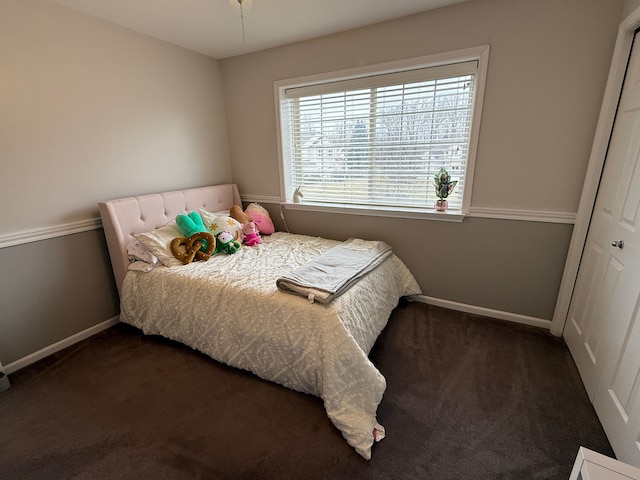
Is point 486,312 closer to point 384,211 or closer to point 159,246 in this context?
point 384,211

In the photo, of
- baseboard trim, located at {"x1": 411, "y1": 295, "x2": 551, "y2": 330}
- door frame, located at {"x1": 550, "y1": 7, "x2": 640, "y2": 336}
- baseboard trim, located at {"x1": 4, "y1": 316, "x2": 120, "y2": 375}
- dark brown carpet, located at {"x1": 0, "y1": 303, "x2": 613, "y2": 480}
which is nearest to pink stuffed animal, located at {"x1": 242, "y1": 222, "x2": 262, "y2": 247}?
dark brown carpet, located at {"x1": 0, "y1": 303, "x2": 613, "y2": 480}

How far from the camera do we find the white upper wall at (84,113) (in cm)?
185

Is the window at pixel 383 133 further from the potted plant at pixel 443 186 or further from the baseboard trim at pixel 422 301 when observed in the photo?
the baseboard trim at pixel 422 301

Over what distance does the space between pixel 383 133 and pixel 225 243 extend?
5.58ft

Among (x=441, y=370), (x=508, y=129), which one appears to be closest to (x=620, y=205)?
(x=508, y=129)

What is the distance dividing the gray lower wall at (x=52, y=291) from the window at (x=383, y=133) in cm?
180

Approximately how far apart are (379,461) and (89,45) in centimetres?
321

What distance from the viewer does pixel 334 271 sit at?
196 centimetres

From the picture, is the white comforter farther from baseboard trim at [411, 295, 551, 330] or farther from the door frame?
the door frame

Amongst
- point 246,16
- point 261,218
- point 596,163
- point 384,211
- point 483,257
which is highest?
point 246,16

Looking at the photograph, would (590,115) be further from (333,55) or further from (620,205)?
(333,55)

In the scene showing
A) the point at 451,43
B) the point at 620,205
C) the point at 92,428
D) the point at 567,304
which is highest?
the point at 451,43

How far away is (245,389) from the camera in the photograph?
1.79 m

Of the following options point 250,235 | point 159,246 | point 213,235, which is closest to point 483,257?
point 250,235
